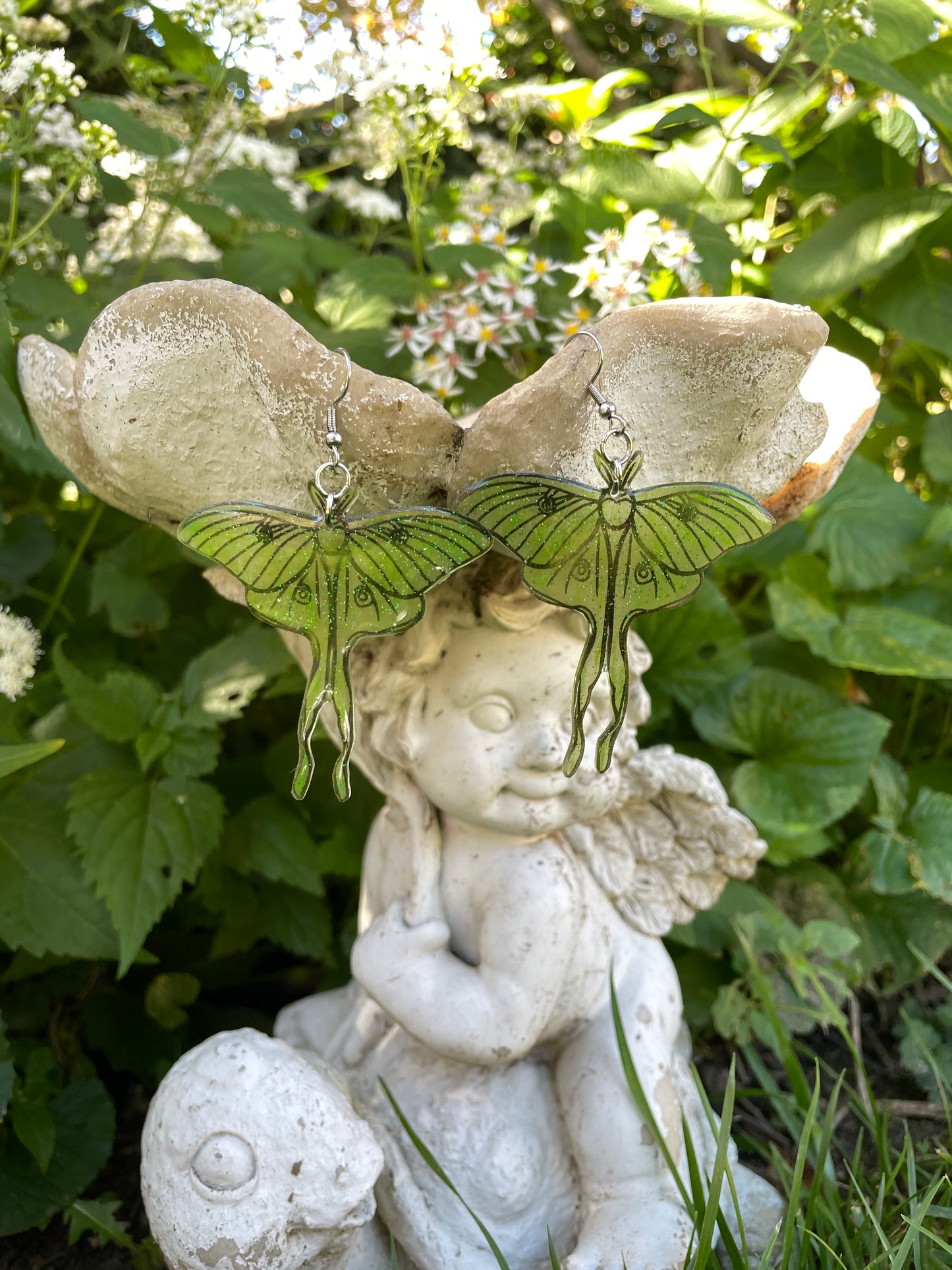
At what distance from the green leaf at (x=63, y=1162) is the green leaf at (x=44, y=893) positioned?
0.20 m

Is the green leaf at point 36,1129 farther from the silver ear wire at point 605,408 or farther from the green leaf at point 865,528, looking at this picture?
the green leaf at point 865,528

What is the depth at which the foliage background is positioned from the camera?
119 centimetres

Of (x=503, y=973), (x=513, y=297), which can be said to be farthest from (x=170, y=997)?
(x=513, y=297)

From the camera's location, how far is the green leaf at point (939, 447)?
1.72 metres

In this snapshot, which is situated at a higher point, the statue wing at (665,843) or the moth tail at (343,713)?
the moth tail at (343,713)

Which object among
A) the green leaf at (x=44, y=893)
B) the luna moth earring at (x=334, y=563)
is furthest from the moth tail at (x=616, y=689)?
the green leaf at (x=44, y=893)

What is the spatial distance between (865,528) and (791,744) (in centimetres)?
38

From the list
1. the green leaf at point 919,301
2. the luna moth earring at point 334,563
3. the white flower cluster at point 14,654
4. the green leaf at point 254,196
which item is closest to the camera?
the luna moth earring at point 334,563

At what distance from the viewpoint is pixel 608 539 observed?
71cm

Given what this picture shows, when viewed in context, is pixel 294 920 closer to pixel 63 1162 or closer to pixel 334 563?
pixel 63 1162

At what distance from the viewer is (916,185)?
1.80 m

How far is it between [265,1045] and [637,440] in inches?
22.8

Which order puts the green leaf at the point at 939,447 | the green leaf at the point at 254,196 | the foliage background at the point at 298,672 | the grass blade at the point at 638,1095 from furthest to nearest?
the green leaf at the point at 939,447, the green leaf at the point at 254,196, the foliage background at the point at 298,672, the grass blade at the point at 638,1095

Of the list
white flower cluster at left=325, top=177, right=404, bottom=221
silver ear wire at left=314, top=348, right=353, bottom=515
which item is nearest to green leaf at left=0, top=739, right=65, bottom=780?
silver ear wire at left=314, top=348, right=353, bottom=515
